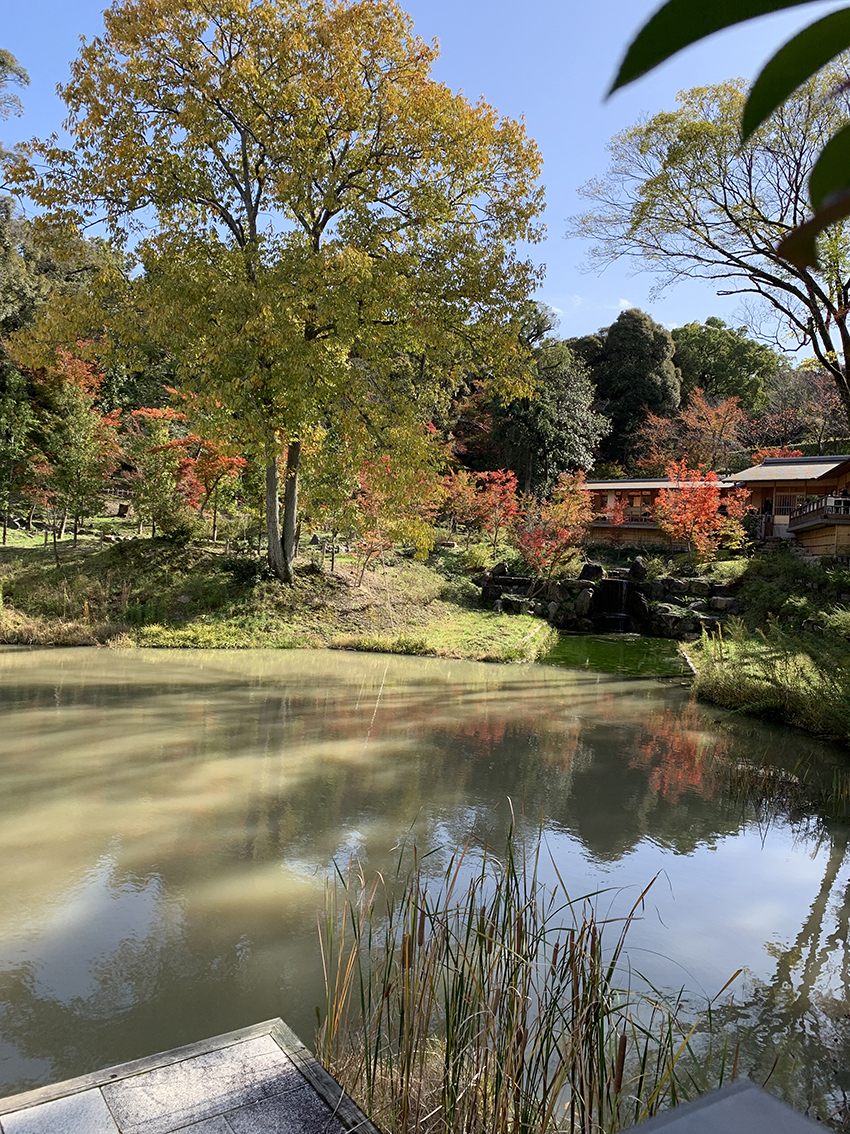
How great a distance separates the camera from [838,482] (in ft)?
60.7

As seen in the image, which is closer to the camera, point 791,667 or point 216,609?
point 791,667

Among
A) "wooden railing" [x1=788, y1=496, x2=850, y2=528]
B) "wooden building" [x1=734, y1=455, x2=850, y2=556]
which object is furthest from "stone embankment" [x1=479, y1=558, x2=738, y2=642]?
"wooden building" [x1=734, y1=455, x2=850, y2=556]

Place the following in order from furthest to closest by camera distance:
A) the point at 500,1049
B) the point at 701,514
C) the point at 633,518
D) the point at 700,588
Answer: the point at 633,518, the point at 701,514, the point at 700,588, the point at 500,1049

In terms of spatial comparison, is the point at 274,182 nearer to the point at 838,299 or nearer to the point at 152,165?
the point at 152,165

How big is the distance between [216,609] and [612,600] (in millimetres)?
7913

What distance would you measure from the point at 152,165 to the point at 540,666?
875 cm

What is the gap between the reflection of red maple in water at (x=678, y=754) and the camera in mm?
5453

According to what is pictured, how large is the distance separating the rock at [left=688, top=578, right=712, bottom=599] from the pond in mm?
7111

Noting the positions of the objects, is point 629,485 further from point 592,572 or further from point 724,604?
point 724,604

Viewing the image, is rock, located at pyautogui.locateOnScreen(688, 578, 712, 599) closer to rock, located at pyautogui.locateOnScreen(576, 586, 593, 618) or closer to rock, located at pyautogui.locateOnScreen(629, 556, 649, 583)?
rock, located at pyautogui.locateOnScreen(629, 556, 649, 583)

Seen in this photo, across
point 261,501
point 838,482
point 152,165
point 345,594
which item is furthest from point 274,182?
point 838,482

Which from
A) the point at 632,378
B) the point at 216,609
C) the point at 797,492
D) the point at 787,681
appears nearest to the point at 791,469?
the point at 797,492

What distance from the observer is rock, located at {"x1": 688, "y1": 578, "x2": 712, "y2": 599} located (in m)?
14.9

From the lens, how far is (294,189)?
32.0ft
